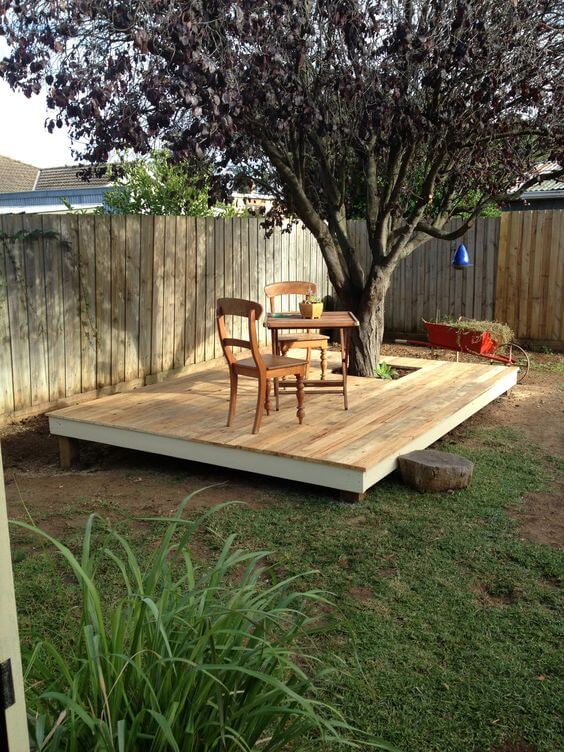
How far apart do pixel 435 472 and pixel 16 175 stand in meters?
30.2

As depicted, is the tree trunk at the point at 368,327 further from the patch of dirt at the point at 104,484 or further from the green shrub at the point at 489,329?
the patch of dirt at the point at 104,484

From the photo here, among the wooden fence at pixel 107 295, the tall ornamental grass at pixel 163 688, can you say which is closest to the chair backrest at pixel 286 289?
the wooden fence at pixel 107 295

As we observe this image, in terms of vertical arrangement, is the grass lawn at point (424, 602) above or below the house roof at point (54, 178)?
below

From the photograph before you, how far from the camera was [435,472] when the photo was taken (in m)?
4.83

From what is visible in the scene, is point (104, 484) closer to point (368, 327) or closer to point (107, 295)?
point (107, 295)

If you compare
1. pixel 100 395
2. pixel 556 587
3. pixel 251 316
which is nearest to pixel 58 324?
pixel 100 395

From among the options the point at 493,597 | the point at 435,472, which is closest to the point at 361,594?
the point at 493,597

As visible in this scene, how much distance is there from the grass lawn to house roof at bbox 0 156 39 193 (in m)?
28.8

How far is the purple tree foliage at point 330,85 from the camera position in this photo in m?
5.01

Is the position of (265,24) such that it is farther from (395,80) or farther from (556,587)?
(556,587)

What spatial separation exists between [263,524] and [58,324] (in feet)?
10.6

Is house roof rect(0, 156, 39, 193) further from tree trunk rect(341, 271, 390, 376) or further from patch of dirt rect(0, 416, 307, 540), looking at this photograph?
patch of dirt rect(0, 416, 307, 540)

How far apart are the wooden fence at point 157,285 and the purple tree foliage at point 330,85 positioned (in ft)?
2.78

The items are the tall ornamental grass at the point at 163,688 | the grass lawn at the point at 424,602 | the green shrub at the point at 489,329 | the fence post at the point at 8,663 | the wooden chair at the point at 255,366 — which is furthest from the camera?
the green shrub at the point at 489,329
